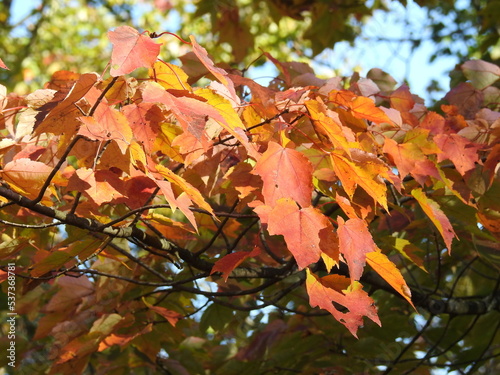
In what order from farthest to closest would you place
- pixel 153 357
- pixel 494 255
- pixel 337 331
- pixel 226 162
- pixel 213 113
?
pixel 337 331, pixel 153 357, pixel 494 255, pixel 226 162, pixel 213 113

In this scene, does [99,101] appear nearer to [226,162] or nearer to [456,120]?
[226,162]

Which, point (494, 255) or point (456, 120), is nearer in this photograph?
point (456, 120)

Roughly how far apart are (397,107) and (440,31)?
4.22 meters

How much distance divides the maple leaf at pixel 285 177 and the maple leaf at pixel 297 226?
0.02 meters

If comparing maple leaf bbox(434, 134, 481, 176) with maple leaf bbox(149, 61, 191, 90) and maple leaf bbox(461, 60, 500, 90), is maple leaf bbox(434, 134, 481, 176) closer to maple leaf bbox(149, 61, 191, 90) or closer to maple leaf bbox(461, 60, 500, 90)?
maple leaf bbox(461, 60, 500, 90)

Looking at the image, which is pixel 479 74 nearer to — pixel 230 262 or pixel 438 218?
pixel 438 218

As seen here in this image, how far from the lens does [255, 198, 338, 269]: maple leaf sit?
1.03m

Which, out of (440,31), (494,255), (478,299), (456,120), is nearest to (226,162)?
(456,120)

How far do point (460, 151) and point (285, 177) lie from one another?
57 cm

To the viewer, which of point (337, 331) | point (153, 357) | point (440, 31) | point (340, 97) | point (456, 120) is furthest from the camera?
point (440, 31)

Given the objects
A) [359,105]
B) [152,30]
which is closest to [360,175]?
[359,105]

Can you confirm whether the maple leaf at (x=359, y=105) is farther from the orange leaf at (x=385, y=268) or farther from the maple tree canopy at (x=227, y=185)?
the orange leaf at (x=385, y=268)

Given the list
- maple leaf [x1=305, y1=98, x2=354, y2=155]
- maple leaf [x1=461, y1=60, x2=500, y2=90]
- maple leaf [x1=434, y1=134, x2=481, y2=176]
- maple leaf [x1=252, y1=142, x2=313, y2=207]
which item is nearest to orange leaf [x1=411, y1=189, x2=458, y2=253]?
maple leaf [x1=434, y1=134, x2=481, y2=176]

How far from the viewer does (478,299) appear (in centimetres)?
213
